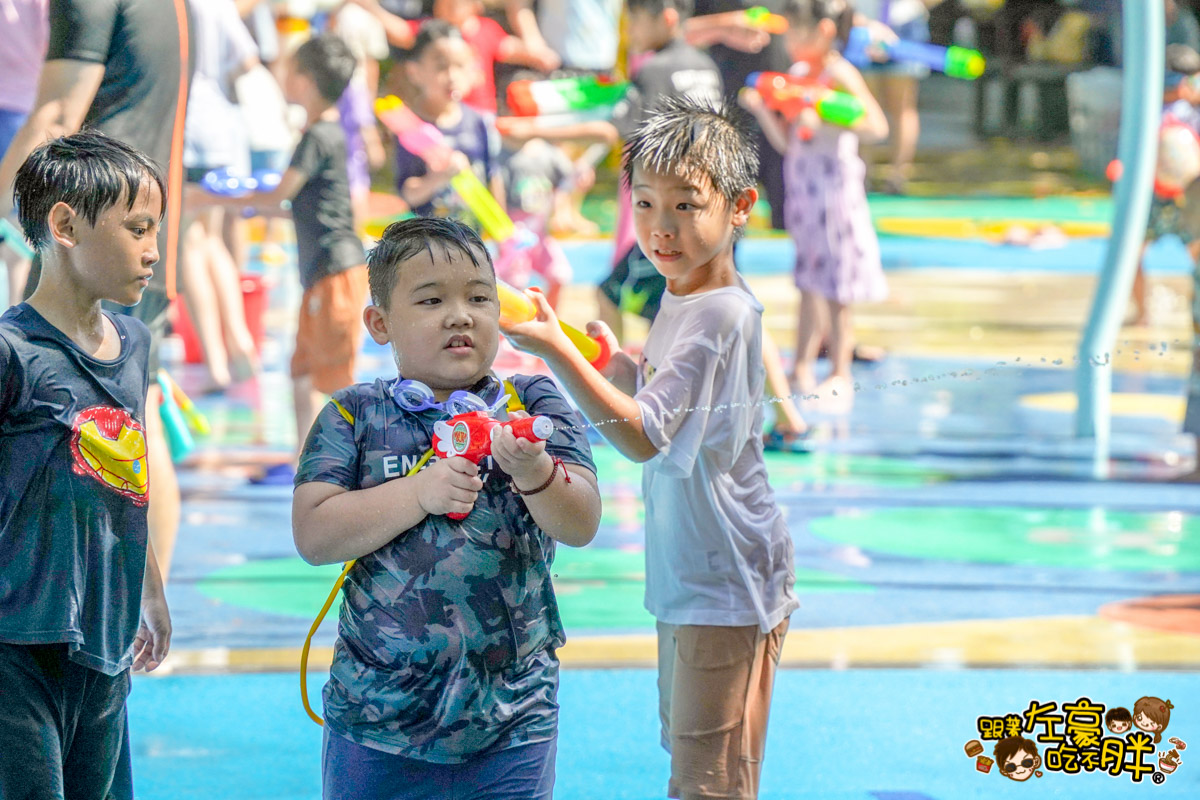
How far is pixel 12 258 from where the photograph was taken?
5.58m

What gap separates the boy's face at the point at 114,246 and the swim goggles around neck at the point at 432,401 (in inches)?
17.4

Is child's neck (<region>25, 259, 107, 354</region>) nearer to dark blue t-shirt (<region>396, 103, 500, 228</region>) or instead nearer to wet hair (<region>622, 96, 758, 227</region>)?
wet hair (<region>622, 96, 758, 227</region>)

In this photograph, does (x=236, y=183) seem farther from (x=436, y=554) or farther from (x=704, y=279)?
(x=436, y=554)

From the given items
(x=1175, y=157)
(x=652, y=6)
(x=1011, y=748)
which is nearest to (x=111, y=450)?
(x=1011, y=748)

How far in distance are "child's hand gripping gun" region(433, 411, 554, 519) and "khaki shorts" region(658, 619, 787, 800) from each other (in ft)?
2.42

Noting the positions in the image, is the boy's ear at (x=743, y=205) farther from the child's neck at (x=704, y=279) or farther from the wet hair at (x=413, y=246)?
the wet hair at (x=413, y=246)

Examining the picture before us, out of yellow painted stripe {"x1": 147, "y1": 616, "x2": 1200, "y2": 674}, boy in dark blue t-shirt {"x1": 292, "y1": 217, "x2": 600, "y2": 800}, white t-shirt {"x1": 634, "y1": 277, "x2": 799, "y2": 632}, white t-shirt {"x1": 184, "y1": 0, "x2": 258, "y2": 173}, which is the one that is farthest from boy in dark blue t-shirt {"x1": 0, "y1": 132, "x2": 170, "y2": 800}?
white t-shirt {"x1": 184, "y1": 0, "x2": 258, "y2": 173}

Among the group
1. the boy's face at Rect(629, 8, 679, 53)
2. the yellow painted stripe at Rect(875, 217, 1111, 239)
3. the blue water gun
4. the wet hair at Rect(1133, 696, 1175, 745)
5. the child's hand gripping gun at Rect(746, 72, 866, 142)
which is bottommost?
the wet hair at Rect(1133, 696, 1175, 745)

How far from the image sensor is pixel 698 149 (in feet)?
8.23

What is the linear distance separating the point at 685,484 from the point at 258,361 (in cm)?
535

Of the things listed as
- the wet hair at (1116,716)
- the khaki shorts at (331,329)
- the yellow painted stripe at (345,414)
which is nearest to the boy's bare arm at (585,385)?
the yellow painted stripe at (345,414)

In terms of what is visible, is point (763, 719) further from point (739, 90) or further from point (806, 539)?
point (739, 90)

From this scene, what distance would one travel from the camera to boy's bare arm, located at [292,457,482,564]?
186 centimetres

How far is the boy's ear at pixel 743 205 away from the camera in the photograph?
2.58m
